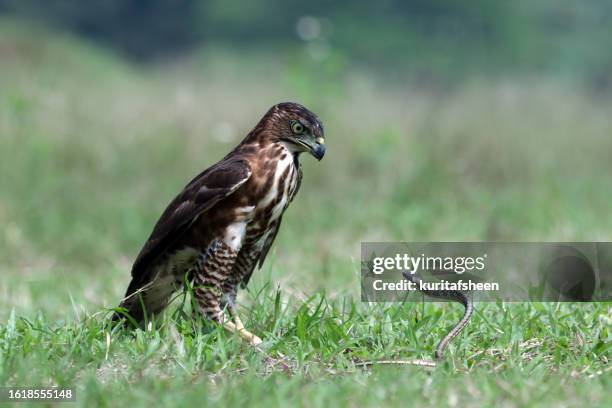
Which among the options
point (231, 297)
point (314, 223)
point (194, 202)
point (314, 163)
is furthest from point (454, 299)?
point (314, 163)

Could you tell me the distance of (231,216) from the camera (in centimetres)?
365

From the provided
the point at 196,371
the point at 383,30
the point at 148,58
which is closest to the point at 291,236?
the point at 196,371

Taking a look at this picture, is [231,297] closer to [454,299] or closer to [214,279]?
[214,279]

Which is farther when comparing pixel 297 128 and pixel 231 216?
pixel 297 128

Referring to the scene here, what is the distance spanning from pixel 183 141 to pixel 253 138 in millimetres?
5683

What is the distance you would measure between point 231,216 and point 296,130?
43cm

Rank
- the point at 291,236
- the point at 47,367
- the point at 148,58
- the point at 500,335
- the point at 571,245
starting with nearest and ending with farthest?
the point at 47,367, the point at 500,335, the point at 571,245, the point at 291,236, the point at 148,58

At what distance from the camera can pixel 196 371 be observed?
316 centimetres

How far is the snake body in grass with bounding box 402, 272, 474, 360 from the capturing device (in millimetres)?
3400

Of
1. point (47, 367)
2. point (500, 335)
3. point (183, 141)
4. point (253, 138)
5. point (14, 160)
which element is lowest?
point (47, 367)

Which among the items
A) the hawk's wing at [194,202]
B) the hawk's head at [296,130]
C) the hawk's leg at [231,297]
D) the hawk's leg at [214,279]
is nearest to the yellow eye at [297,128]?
the hawk's head at [296,130]

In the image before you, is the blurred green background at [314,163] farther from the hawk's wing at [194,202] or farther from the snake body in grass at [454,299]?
the snake body in grass at [454,299]

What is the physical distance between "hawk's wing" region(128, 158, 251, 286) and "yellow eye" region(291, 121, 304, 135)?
24 cm

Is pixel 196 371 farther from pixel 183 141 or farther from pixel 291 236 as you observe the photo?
pixel 183 141
